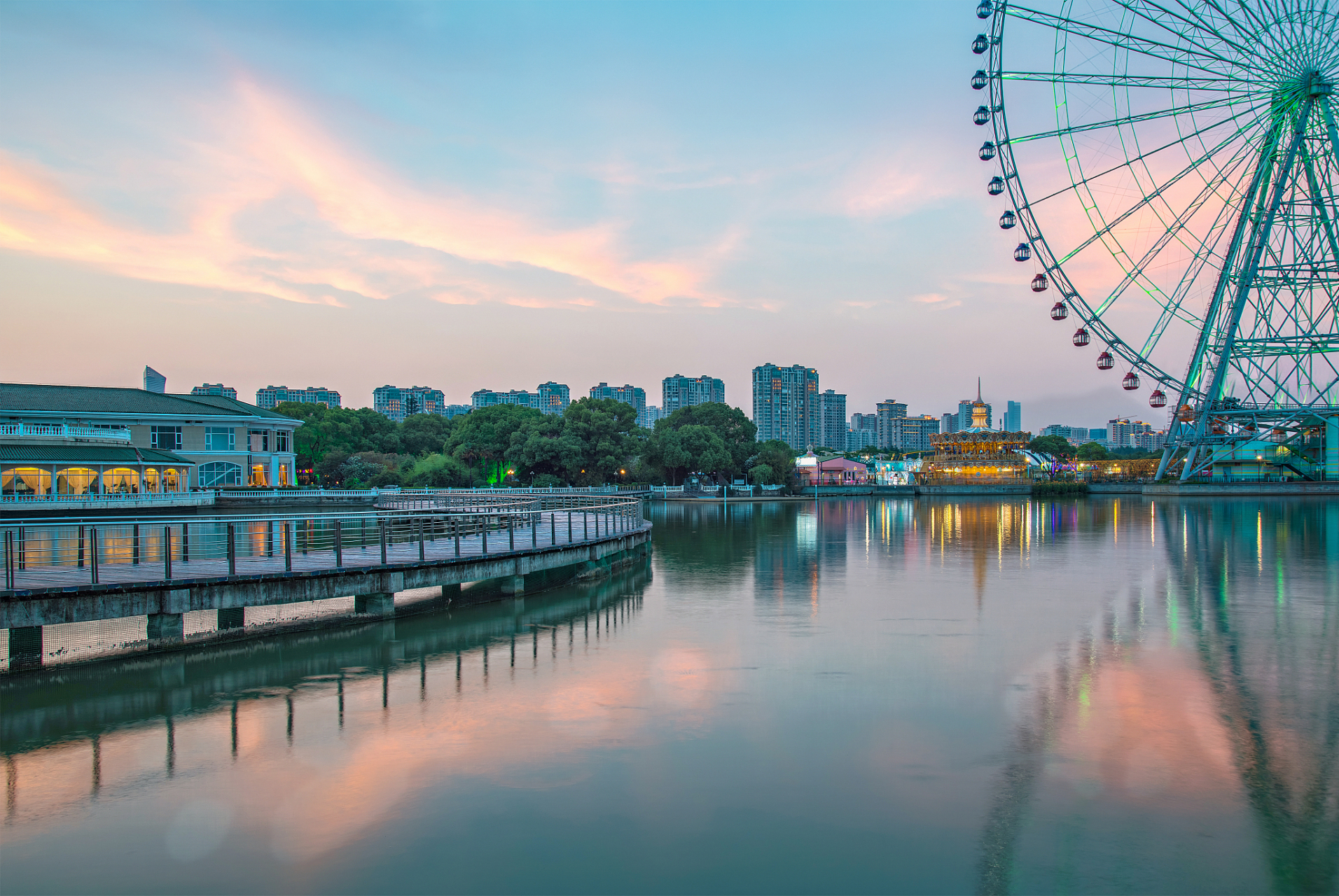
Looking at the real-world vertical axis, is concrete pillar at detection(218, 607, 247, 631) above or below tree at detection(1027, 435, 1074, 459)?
below

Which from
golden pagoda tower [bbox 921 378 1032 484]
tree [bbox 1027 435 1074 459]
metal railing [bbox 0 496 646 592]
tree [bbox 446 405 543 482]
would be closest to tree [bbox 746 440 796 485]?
golden pagoda tower [bbox 921 378 1032 484]

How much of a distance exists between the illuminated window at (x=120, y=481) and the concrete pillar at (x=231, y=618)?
44.0 metres

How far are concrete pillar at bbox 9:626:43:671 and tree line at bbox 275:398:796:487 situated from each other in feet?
233

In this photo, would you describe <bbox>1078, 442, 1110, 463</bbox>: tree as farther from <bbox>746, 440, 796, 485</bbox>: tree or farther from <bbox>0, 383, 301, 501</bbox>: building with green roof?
<bbox>0, 383, 301, 501</bbox>: building with green roof

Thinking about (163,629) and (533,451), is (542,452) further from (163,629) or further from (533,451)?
(163,629)

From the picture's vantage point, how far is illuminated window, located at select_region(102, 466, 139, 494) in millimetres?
53812

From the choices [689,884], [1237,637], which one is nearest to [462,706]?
[689,884]

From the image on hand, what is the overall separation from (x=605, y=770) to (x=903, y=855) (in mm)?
A: 3700

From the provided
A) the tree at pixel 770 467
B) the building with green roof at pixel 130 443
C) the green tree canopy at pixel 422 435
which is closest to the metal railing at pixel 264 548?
the building with green roof at pixel 130 443

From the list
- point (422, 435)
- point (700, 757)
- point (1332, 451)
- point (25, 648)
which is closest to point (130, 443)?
point (25, 648)

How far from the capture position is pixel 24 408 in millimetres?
58500

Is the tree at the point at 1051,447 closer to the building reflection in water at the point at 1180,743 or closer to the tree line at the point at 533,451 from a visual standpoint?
the tree line at the point at 533,451

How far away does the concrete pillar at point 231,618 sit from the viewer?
1706cm

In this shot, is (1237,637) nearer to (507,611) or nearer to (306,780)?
(507,611)
